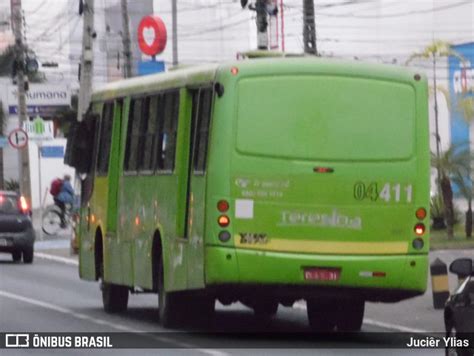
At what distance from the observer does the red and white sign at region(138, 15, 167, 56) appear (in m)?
64.0

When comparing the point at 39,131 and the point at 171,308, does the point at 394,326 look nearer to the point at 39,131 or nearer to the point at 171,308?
the point at 171,308

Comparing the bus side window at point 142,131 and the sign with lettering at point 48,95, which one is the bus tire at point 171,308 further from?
the sign with lettering at point 48,95

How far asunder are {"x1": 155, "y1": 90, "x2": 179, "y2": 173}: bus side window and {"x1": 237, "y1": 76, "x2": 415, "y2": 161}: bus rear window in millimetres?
1744

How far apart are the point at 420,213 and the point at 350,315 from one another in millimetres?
2327

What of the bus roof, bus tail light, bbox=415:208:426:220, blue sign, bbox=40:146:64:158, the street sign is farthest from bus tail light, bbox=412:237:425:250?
blue sign, bbox=40:146:64:158

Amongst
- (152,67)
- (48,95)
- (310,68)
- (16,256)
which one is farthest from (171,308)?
(152,67)

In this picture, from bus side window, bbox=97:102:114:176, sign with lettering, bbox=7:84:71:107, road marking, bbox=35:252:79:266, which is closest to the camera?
bus side window, bbox=97:102:114:176

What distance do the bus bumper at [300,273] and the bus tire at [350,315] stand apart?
170cm

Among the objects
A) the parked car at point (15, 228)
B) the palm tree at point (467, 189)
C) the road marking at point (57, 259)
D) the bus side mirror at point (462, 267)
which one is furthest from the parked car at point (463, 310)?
the palm tree at point (467, 189)

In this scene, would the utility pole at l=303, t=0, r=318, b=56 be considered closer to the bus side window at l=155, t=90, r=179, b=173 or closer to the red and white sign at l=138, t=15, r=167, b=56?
the bus side window at l=155, t=90, r=179, b=173

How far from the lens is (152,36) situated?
6456 centimetres

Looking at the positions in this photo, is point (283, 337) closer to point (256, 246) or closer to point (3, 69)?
point (256, 246)

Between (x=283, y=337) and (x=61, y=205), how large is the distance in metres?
32.6

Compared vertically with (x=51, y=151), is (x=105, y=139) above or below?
above
